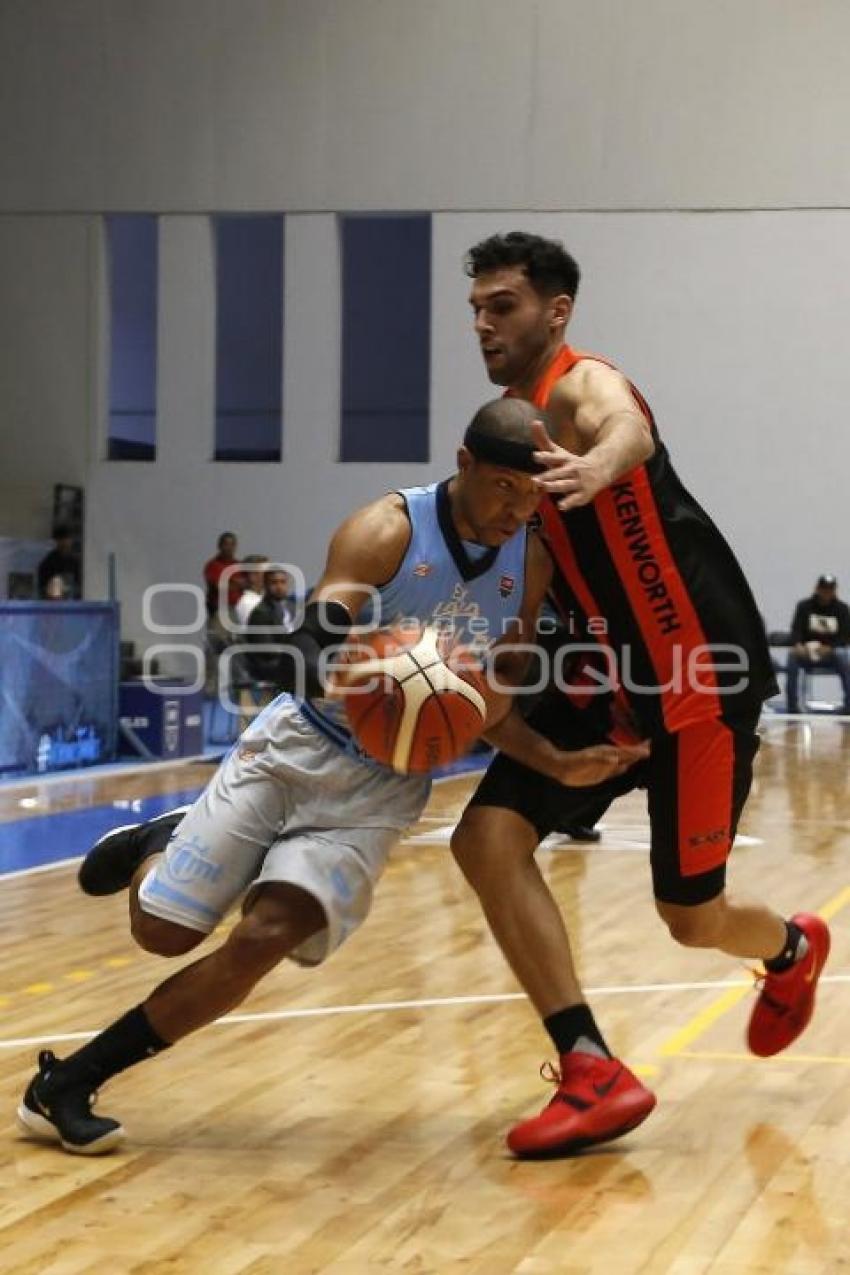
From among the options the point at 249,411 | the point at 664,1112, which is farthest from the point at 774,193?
the point at 664,1112

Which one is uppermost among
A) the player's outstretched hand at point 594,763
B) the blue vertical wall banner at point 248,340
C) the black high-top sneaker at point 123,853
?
the blue vertical wall banner at point 248,340

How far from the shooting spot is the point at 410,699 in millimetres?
3604

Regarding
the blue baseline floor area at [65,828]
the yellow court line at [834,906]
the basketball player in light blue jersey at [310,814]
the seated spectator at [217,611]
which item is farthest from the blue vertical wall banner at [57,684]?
the basketball player in light blue jersey at [310,814]

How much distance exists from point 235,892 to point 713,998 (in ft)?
7.37

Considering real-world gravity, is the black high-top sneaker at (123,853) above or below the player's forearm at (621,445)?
below

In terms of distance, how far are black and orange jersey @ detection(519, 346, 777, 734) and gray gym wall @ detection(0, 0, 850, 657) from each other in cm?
1639

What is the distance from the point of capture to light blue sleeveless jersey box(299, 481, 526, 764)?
12.6ft

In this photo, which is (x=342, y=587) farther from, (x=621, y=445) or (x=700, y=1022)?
(x=700, y=1022)

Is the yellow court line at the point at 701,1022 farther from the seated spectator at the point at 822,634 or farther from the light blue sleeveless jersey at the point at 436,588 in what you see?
the seated spectator at the point at 822,634

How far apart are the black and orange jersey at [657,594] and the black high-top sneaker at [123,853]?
0.99m

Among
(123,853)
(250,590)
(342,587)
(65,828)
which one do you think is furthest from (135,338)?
(342,587)

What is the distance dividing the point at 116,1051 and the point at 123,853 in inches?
18.9

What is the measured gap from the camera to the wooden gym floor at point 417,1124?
130 inches

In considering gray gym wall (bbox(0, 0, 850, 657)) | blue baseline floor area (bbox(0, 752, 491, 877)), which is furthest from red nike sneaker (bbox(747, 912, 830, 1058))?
gray gym wall (bbox(0, 0, 850, 657))
